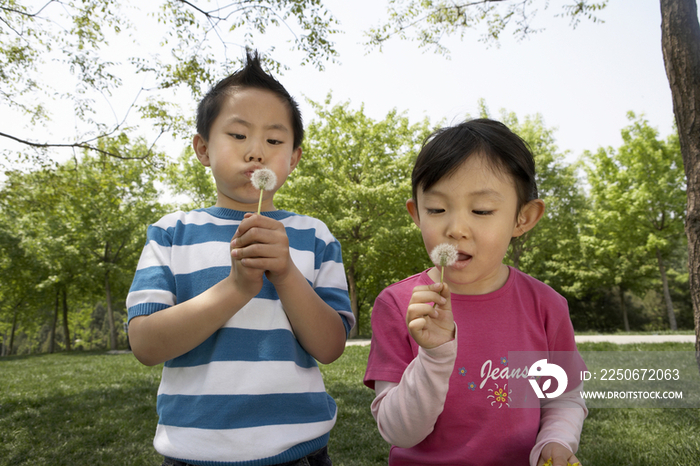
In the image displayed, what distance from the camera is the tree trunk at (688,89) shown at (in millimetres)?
3678

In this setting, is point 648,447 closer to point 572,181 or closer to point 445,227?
point 445,227

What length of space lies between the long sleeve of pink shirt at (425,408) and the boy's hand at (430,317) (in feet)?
0.09

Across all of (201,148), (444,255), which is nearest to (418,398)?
(444,255)

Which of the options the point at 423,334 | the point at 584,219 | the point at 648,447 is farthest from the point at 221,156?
the point at 584,219

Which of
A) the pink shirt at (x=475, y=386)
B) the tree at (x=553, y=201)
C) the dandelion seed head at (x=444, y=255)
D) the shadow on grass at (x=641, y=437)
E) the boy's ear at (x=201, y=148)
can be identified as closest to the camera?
the dandelion seed head at (x=444, y=255)

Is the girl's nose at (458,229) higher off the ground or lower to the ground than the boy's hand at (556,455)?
higher

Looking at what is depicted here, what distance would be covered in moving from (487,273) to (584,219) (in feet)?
79.9

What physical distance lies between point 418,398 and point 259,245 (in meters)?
0.58

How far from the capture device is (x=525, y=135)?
869 inches

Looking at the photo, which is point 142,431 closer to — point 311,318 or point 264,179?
point 311,318

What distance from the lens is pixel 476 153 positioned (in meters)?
1.41

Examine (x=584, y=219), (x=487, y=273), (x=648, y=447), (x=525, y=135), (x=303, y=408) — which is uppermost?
(x=525, y=135)

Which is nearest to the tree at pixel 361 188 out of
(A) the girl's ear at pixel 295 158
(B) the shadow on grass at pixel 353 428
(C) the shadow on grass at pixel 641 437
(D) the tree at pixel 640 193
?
(D) the tree at pixel 640 193

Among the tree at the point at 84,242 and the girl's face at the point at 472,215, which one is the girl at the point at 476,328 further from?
the tree at the point at 84,242
